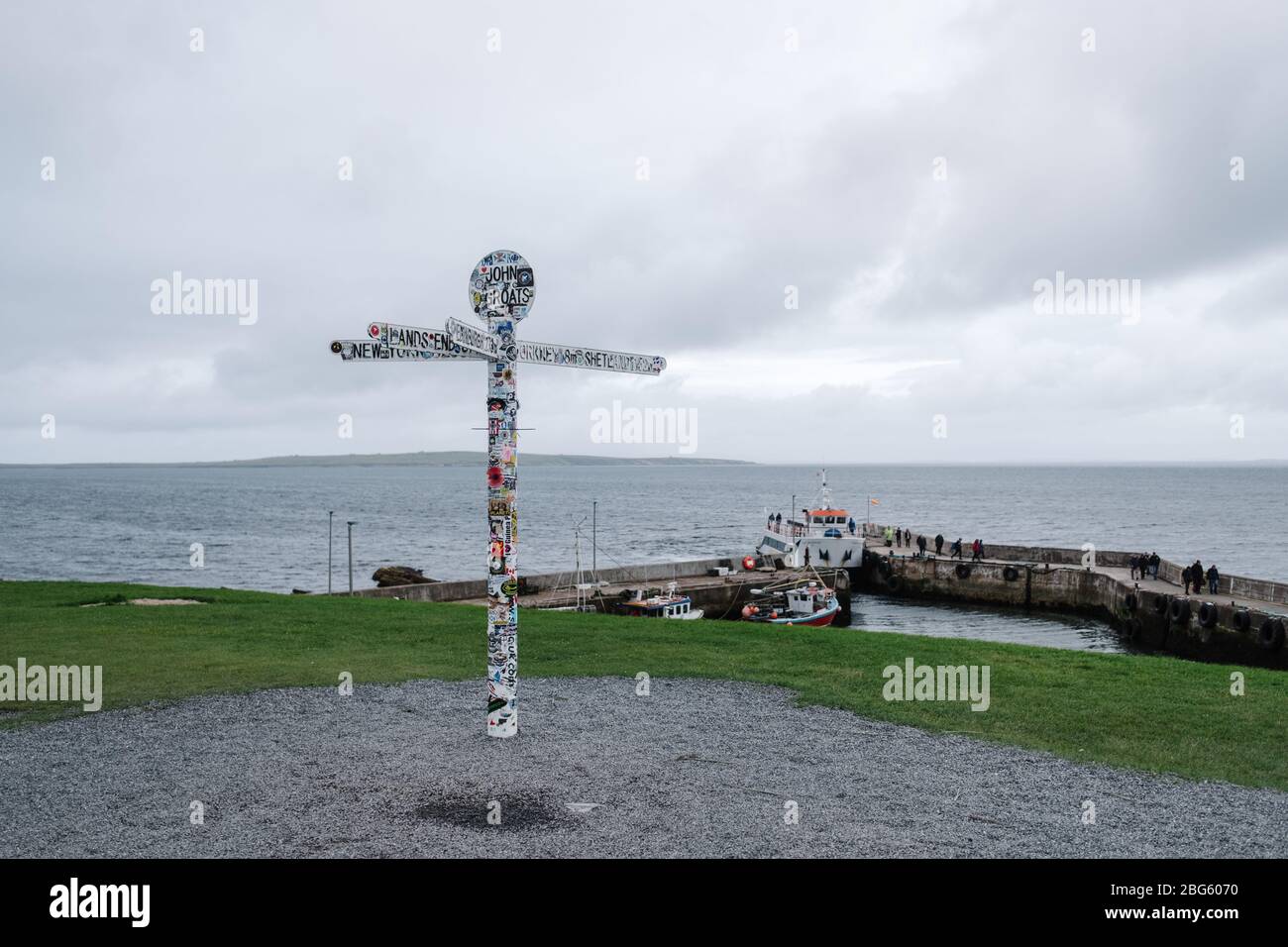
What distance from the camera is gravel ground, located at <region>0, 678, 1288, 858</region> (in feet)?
25.5

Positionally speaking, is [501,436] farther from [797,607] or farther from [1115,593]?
[1115,593]

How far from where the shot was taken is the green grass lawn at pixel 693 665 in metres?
11.5

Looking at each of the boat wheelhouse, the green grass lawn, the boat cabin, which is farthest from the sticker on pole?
the boat wheelhouse

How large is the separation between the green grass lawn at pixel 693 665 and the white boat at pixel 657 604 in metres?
15.7

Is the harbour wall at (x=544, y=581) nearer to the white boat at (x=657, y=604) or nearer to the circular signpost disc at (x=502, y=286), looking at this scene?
the white boat at (x=657, y=604)

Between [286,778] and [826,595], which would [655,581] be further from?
[286,778]

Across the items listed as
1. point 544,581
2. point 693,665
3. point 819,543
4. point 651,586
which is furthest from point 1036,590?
point 693,665

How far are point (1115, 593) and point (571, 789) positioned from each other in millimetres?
42459

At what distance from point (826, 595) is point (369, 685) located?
3345cm

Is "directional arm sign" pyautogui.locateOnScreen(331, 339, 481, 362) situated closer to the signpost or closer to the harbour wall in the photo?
the signpost

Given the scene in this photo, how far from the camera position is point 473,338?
10383 mm

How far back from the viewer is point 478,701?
506 inches

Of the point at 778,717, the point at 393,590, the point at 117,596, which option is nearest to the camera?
the point at 778,717
